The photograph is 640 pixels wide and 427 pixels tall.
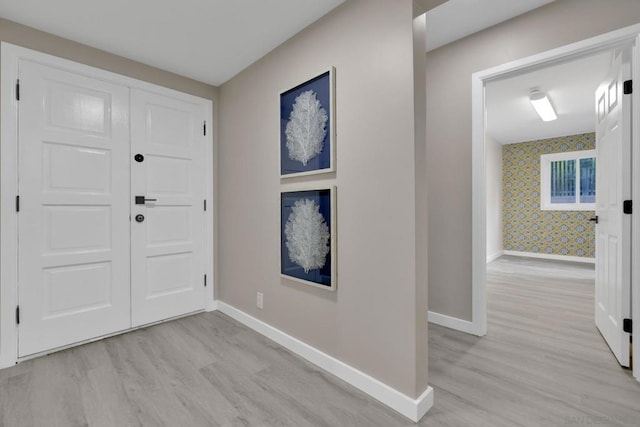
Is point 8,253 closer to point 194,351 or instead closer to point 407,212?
point 194,351

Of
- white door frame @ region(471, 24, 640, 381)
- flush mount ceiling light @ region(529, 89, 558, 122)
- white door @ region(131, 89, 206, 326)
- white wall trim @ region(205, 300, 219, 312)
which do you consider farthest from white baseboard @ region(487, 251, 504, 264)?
white door @ region(131, 89, 206, 326)

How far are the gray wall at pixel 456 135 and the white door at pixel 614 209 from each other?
59 cm

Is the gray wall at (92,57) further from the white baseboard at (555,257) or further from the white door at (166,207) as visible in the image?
the white baseboard at (555,257)

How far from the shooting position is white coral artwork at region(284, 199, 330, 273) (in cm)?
193

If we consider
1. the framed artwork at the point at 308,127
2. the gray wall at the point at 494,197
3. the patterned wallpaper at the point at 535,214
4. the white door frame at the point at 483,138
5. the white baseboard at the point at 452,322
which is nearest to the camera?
the white door frame at the point at 483,138

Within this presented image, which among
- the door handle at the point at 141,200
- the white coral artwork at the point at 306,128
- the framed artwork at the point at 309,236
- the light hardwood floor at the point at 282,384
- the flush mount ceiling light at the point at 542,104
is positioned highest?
the flush mount ceiling light at the point at 542,104

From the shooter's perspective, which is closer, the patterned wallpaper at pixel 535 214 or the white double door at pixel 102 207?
the white double door at pixel 102 207

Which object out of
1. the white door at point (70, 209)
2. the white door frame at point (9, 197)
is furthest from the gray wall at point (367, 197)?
the white door frame at point (9, 197)

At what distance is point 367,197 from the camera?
1.68 m

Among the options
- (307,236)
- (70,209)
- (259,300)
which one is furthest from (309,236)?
(70,209)

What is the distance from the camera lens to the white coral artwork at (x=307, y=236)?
6.32ft

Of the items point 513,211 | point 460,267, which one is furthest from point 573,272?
point 460,267

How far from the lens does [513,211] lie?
6508mm

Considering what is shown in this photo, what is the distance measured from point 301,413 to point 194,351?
1070mm
